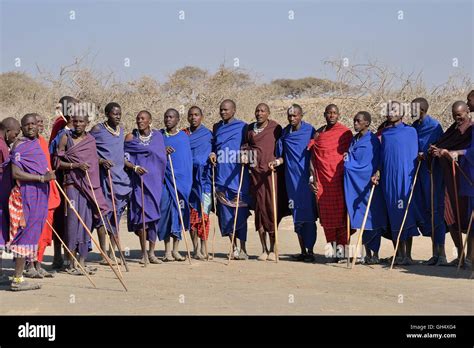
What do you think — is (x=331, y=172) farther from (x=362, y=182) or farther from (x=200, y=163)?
(x=200, y=163)

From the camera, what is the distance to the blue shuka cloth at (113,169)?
413 inches

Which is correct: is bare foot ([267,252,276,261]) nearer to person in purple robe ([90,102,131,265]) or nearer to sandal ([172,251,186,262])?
sandal ([172,251,186,262])

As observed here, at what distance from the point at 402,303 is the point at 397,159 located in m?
2.92

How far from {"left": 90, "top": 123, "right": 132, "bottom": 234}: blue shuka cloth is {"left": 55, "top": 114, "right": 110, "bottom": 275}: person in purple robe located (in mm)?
377

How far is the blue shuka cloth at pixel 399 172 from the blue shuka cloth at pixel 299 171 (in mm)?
1032

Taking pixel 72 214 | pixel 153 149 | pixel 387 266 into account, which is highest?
pixel 153 149

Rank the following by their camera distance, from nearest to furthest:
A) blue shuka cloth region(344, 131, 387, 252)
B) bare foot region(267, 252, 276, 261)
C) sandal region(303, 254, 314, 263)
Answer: blue shuka cloth region(344, 131, 387, 252) < sandal region(303, 254, 314, 263) < bare foot region(267, 252, 276, 261)

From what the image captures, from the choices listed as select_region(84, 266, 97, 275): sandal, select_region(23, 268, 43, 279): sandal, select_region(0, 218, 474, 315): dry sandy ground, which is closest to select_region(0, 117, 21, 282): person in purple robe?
select_region(0, 218, 474, 315): dry sandy ground

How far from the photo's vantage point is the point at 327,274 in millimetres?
10117

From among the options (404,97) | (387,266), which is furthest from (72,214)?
(404,97)

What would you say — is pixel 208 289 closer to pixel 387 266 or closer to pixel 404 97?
pixel 387 266

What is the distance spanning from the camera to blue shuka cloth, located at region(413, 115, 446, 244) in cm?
1063

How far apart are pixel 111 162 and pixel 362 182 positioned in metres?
3.30

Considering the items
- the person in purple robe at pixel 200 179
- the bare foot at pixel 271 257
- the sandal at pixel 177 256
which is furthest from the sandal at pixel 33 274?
the bare foot at pixel 271 257
